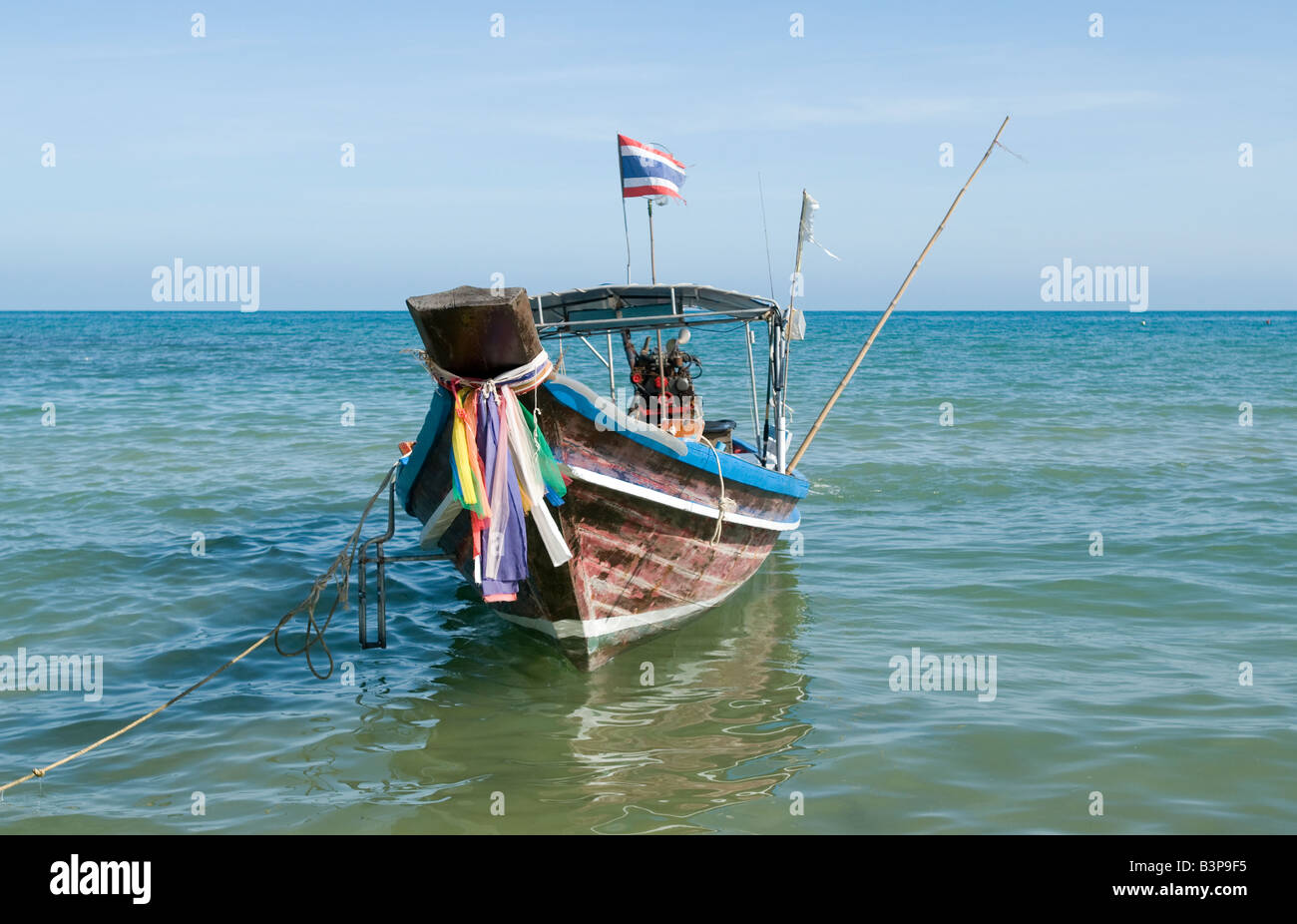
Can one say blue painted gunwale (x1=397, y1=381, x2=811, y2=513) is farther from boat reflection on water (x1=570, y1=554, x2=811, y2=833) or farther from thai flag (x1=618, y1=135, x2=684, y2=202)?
thai flag (x1=618, y1=135, x2=684, y2=202)

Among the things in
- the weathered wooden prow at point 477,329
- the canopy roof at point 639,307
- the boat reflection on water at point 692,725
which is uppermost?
the canopy roof at point 639,307

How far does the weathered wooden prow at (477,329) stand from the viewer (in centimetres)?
557

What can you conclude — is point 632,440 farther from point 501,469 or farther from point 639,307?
point 639,307

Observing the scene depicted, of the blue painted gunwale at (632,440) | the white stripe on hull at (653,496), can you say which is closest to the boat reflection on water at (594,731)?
the white stripe on hull at (653,496)

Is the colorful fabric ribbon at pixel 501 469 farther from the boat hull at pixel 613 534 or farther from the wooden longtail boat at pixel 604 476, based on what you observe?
the boat hull at pixel 613 534

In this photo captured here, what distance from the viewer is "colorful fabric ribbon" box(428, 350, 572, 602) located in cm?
604

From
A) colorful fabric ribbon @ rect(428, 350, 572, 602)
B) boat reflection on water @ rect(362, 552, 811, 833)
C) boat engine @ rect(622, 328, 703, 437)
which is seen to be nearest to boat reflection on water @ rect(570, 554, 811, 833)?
boat reflection on water @ rect(362, 552, 811, 833)

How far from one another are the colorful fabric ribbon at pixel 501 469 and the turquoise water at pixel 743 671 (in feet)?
3.90

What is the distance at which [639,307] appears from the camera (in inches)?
368

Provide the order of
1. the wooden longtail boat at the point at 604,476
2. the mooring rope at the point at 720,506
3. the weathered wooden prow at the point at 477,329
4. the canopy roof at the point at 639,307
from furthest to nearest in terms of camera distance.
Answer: the canopy roof at the point at 639,307 → the mooring rope at the point at 720,506 → the wooden longtail boat at the point at 604,476 → the weathered wooden prow at the point at 477,329

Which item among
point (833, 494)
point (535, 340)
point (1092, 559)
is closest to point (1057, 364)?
point (833, 494)

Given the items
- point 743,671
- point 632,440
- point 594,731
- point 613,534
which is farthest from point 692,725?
point 632,440

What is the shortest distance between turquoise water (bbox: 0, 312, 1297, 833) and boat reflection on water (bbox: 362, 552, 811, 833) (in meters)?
0.02
